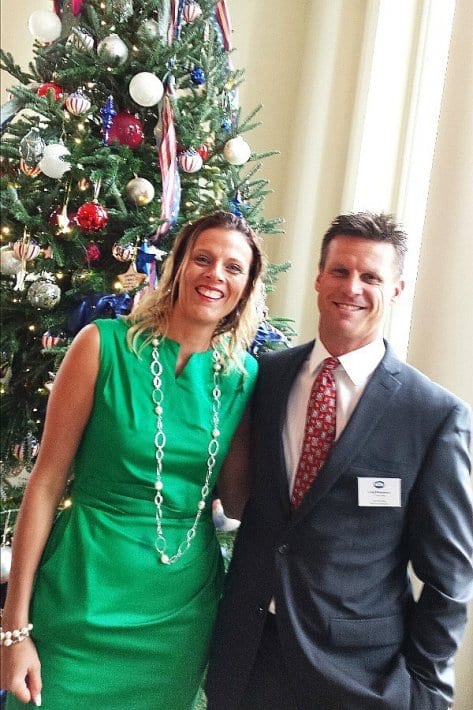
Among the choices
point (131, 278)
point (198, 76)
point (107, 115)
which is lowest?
point (131, 278)

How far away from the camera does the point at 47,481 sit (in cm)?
142

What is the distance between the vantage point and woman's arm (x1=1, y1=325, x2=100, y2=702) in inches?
54.3

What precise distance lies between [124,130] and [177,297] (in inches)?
31.8

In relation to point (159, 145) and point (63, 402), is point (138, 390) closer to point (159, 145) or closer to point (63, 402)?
point (63, 402)

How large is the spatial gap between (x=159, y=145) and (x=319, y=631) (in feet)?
4.89

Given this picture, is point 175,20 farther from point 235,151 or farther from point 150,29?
point 235,151

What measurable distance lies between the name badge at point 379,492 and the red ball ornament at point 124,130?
134cm

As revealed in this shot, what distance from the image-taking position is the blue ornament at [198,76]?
213 centimetres

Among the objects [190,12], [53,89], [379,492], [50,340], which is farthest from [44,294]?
[379,492]

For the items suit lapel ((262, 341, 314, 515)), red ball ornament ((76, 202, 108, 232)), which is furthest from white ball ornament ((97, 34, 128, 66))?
suit lapel ((262, 341, 314, 515))

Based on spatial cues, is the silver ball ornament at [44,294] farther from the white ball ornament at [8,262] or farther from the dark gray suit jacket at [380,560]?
the dark gray suit jacket at [380,560]

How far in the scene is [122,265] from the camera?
2160mm

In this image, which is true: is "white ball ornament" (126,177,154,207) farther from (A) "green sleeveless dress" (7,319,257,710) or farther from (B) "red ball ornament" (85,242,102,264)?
(A) "green sleeveless dress" (7,319,257,710)

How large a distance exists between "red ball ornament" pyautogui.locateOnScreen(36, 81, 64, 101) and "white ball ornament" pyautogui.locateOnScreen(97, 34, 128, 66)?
168mm
